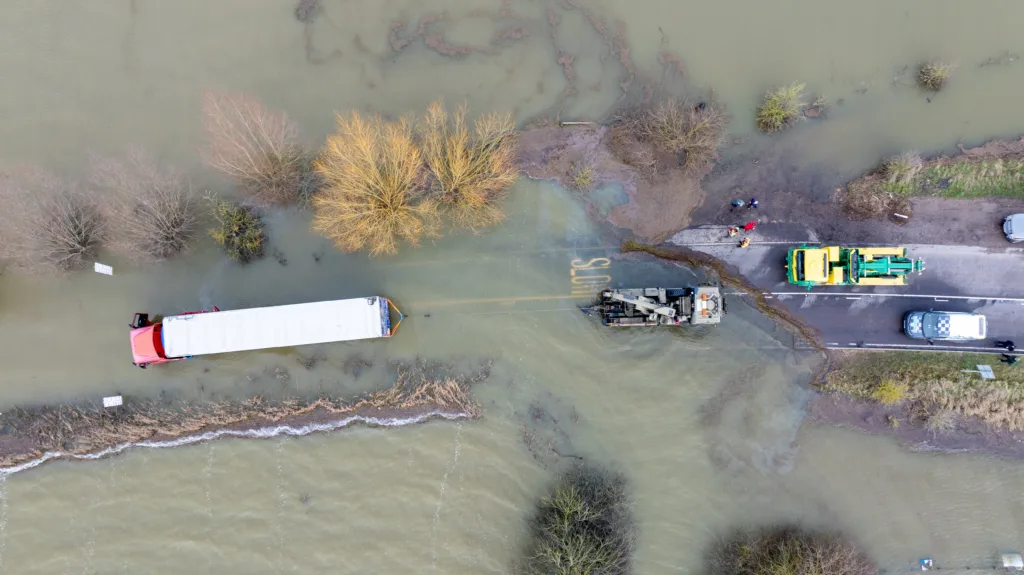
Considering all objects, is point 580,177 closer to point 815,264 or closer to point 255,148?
point 815,264

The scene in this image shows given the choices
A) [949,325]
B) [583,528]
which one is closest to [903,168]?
[949,325]

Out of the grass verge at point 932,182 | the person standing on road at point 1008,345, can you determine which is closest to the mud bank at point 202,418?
the grass verge at point 932,182

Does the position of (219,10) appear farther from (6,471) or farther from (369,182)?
(6,471)

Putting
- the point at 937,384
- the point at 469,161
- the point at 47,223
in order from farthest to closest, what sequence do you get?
the point at 937,384, the point at 47,223, the point at 469,161

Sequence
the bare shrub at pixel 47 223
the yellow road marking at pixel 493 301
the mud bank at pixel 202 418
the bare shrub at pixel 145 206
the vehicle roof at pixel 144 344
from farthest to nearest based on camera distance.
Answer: the yellow road marking at pixel 493 301 → the mud bank at pixel 202 418 → the bare shrub at pixel 145 206 → the bare shrub at pixel 47 223 → the vehicle roof at pixel 144 344

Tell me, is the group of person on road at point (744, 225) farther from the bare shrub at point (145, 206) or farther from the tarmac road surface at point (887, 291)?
the bare shrub at point (145, 206)

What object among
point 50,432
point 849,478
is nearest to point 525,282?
point 849,478

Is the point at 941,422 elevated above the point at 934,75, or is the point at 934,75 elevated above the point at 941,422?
the point at 934,75
